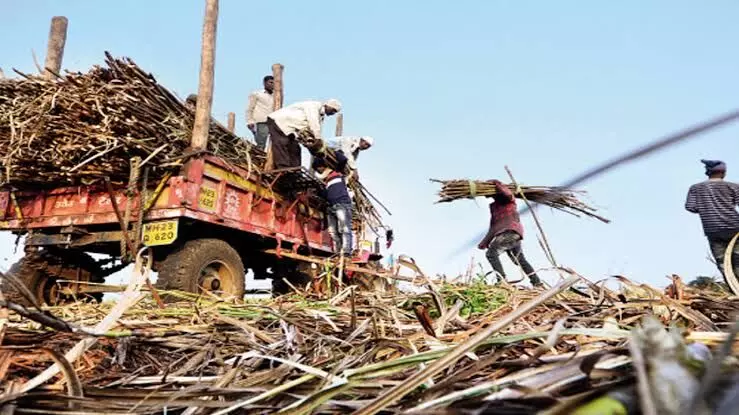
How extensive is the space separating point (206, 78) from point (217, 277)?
240 cm

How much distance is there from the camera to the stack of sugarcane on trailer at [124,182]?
569cm

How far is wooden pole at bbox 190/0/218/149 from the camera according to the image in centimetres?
623

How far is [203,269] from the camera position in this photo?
596cm

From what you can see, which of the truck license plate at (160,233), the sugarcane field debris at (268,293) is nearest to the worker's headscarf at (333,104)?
the sugarcane field debris at (268,293)

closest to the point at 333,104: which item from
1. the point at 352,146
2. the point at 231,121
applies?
the point at 352,146

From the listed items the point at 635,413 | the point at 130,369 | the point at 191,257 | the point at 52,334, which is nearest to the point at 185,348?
the point at 130,369

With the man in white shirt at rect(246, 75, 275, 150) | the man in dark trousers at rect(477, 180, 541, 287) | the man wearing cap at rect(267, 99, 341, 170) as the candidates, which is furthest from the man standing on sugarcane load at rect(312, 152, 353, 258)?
the man in white shirt at rect(246, 75, 275, 150)

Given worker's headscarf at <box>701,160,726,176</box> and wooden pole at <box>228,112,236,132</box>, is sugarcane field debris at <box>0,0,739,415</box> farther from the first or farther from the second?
wooden pole at <box>228,112,236,132</box>

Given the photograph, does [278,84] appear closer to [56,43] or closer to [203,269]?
[56,43]

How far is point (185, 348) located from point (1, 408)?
0.59m

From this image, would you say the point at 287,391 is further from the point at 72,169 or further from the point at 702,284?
the point at 72,169

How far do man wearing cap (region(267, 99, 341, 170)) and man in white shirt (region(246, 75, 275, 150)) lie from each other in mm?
2450

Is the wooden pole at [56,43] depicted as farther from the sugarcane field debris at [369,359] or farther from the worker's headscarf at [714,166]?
the worker's headscarf at [714,166]

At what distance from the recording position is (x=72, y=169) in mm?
5844
